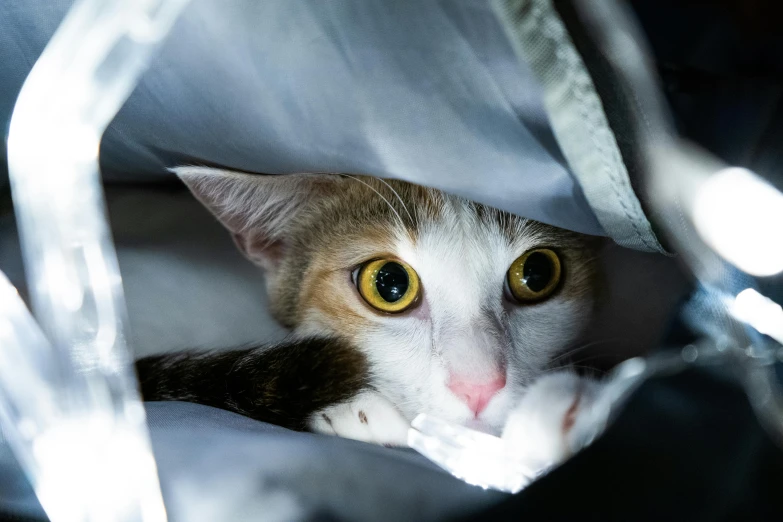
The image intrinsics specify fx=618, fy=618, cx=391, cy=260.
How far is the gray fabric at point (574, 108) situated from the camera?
47 centimetres

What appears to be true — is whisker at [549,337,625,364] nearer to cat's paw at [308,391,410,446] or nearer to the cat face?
the cat face

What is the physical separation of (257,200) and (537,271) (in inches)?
17.5

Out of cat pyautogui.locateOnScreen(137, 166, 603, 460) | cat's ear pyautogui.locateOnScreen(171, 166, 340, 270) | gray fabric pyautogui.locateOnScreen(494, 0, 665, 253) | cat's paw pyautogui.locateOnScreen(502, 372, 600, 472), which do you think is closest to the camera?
gray fabric pyautogui.locateOnScreen(494, 0, 665, 253)

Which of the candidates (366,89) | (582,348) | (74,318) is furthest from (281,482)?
(582,348)

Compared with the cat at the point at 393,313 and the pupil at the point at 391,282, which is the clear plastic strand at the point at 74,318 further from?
the pupil at the point at 391,282

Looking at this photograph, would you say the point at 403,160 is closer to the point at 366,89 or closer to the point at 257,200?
the point at 366,89

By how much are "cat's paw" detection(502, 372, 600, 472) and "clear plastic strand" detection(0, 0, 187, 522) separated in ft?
1.09

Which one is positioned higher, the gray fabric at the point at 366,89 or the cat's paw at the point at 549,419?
the gray fabric at the point at 366,89

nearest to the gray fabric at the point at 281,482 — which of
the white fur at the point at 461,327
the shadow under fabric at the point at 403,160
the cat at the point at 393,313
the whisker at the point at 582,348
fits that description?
the shadow under fabric at the point at 403,160

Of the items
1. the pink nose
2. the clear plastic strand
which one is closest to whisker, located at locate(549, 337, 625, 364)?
the pink nose

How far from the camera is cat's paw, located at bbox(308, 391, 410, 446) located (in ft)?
2.32

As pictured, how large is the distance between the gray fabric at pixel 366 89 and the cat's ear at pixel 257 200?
7.4 inches

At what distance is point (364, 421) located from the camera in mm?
750

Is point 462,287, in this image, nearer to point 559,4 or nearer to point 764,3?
point 559,4
